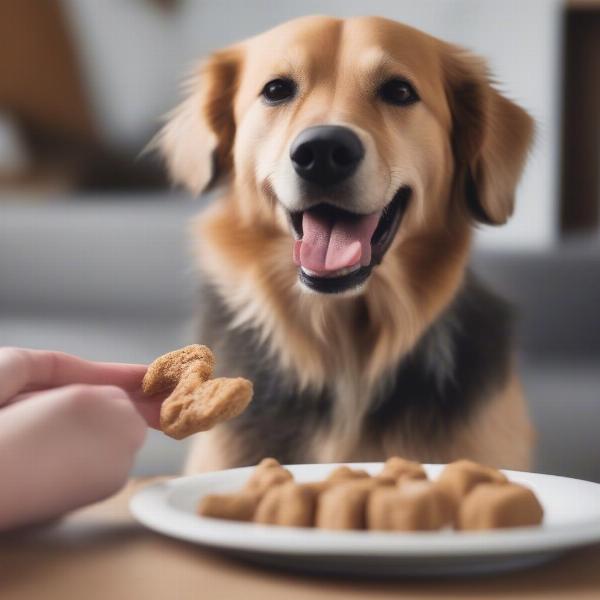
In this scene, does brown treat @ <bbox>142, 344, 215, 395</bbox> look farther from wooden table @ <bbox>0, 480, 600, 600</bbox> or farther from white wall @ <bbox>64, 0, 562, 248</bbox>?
white wall @ <bbox>64, 0, 562, 248</bbox>

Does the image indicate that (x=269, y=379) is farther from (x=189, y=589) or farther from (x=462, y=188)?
(x=189, y=589)

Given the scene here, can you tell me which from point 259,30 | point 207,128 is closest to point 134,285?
point 259,30

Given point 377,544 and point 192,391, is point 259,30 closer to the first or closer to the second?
point 192,391

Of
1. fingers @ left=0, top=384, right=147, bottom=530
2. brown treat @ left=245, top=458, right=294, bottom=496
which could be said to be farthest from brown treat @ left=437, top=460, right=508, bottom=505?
fingers @ left=0, top=384, right=147, bottom=530

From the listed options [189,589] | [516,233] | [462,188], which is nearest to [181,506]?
[189,589]

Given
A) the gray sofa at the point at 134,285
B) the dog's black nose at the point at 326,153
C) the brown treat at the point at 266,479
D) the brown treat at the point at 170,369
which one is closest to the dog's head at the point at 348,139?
the dog's black nose at the point at 326,153

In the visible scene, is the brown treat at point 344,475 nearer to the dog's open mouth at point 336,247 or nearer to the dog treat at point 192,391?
the dog treat at point 192,391
